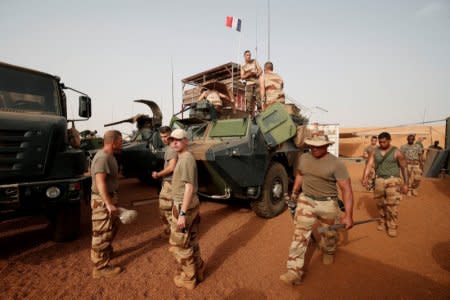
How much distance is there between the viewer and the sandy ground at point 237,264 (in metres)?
2.54

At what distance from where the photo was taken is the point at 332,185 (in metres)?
2.79

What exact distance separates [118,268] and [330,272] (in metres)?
2.61

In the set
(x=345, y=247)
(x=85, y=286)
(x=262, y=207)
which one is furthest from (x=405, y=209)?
(x=85, y=286)

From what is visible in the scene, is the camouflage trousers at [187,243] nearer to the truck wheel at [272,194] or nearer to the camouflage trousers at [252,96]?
the truck wheel at [272,194]

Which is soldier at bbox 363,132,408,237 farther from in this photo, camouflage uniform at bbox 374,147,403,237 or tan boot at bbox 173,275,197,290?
tan boot at bbox 173,275,197,290

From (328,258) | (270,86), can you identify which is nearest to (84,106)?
(328,258)

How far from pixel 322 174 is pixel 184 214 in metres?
1.62

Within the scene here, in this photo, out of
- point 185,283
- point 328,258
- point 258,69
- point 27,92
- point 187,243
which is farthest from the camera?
point 258,69

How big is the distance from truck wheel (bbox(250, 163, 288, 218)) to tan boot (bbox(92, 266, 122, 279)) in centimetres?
281

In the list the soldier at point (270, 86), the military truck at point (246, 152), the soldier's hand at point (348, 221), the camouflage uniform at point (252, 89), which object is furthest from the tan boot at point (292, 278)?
the camouflage uniform at point (252, 89)

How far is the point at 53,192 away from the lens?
3008mm

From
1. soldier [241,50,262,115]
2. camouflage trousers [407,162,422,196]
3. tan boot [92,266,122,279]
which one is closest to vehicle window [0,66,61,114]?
tan boot [92,266,122,279]

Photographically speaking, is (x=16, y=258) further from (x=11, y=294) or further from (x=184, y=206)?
(x=184, y=206)

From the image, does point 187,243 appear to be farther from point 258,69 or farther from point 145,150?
point 258,69
